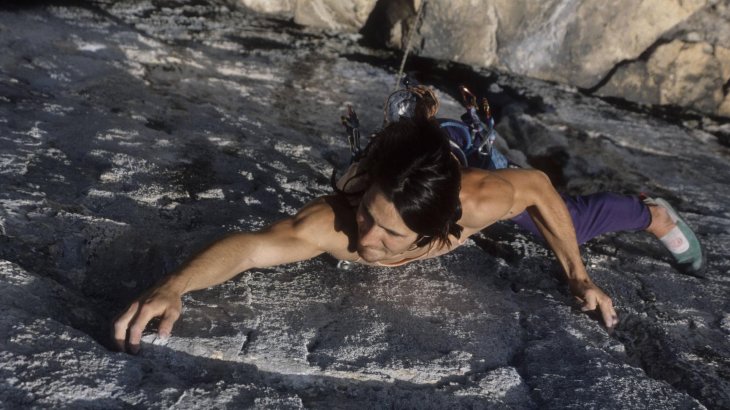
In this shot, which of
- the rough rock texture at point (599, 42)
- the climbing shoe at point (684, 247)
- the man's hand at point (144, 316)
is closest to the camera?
the man's hand at point (144, 316)

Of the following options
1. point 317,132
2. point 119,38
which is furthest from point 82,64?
point 317,132

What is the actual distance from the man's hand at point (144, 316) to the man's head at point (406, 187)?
54 centimetres

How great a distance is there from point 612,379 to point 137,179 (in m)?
1.78

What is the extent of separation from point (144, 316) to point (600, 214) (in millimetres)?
1684

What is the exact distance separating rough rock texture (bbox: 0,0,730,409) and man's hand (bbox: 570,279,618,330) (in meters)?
0.05

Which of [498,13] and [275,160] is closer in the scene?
Result: [275,160]

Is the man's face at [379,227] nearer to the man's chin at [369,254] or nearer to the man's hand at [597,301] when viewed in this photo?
the man's chin at [369,254]

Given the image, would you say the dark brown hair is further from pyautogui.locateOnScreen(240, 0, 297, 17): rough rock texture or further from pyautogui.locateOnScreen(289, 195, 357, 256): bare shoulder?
pyautogui.locateOnScreen(240, 0, 297, 17): rough rock texture

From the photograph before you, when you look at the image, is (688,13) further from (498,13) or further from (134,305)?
(134,305)

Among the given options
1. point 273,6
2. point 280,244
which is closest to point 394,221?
point 280,244

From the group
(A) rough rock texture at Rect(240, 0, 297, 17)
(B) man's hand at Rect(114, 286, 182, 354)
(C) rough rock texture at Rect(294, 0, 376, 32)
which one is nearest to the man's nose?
(B) man's hand at Rect(114, 286, 182, 354)

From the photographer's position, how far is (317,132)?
3.62m

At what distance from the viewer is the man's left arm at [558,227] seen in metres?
2.33

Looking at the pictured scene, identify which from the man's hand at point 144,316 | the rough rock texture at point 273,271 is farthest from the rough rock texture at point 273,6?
the man's hand at point 144,316
